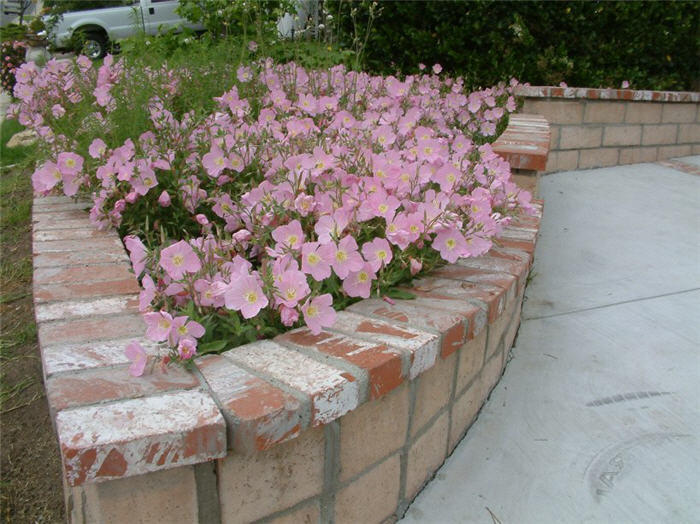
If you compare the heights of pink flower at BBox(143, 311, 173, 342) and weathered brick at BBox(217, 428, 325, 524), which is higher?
pink flower at BBox(143, 311, 173, 342)

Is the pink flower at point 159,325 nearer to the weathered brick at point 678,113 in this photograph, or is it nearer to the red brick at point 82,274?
the red brick at point 82,274

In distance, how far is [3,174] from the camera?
4.84 m

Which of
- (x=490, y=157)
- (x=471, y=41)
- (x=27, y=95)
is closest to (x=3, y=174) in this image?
(x=27, y=95)

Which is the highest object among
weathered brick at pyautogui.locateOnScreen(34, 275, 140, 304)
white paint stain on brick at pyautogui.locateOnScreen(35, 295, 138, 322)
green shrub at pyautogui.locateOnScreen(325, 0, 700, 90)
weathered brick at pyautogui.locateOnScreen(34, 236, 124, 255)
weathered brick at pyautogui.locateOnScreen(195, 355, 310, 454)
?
green shrub at pyautogui.locateOnScreen(325, 0, 700, 90)

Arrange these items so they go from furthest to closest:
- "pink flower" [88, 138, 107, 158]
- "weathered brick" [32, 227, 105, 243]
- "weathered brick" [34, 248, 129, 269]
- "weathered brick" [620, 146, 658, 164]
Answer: "weathered brick" [620, 146, 658, 164], "pink flower" [88, 138, 107, 158], "weathered brick" [32, 227, 105, 243], "weathered brick" [34, 248, 129, 269]

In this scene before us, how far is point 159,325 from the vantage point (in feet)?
4.41

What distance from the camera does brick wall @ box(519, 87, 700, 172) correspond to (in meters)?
4.62

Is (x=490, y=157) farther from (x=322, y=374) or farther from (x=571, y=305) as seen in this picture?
(x=322, y=374)

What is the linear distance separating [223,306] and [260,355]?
0.20 meters

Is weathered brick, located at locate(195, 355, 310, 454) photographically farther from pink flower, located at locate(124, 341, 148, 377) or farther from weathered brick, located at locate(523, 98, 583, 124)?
weathered brick, located at locate(523, 98, 583, 124)

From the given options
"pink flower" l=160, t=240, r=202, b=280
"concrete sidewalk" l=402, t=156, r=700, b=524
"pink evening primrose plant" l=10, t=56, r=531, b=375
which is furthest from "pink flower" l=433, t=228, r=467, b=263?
"pink flower" l=160, t=240, r=202, b=280

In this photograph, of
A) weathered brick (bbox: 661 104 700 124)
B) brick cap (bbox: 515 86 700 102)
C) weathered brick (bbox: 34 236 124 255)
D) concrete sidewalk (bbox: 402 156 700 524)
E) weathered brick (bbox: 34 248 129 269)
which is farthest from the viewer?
weathered brick (bbox: 661 104 700 124)

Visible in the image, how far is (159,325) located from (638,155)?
479 cm

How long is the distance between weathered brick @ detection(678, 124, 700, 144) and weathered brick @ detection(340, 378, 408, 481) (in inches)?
194
